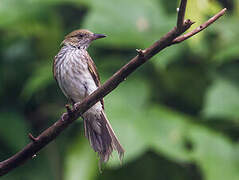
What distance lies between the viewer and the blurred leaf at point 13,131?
3.68 m

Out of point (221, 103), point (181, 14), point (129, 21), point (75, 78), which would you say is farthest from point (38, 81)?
point (181, 14)

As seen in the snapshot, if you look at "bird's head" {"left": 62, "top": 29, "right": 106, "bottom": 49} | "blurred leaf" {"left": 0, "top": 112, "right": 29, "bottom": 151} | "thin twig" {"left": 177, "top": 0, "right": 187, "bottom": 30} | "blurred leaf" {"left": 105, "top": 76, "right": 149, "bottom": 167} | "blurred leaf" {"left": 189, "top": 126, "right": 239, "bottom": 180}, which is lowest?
"blurred leaf" {"left": 189, "top": 126, "right": 239, "bottom": 180}

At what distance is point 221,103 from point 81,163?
0.93 meters

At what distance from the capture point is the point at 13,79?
3945 mm

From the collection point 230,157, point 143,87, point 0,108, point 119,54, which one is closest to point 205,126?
point 230,157

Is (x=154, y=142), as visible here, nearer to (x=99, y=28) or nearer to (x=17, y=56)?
(x=99, y=28)

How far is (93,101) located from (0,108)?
207cm

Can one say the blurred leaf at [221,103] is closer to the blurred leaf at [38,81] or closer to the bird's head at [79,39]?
the bird's head at [79,39]

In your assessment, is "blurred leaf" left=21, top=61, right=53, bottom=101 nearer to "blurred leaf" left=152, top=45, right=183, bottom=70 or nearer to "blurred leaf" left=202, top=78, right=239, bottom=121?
"blurred leaf" left=152, top=45, right=183, bottom=70

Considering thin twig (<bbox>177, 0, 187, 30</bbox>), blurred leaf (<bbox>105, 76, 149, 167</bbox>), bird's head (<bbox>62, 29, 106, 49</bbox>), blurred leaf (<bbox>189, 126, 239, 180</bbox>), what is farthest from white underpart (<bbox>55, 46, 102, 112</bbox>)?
thin twig (<bbox>177, 0, 187, 30</bbox>)

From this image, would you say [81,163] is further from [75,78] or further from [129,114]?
[75,78]

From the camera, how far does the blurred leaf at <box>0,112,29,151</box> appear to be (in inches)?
145

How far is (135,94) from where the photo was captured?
3.58 metres

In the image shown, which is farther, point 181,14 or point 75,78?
point 75,78
